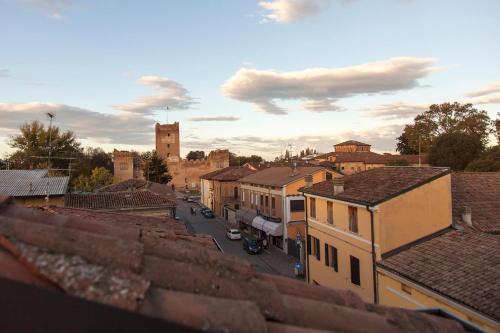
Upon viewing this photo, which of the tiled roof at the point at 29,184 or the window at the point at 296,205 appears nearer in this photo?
the tiled roof at the point at 29,184

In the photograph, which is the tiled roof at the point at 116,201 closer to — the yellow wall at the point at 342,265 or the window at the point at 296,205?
the yellow wall at the point at 342,265

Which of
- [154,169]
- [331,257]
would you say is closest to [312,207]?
[331,257]

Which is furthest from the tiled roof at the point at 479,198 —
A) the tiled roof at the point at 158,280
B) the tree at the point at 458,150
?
the tree at the point at 458,150

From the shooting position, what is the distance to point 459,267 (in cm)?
1035

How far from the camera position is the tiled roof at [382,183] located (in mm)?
13750

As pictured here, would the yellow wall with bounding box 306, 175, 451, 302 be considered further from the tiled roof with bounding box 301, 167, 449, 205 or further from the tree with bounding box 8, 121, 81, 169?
the tree with bounding box 8, 121, 81, 169

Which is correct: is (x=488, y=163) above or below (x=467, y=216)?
above

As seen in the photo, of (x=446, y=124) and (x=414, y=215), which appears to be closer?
(x=414, y=215)

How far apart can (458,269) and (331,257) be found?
7492mm

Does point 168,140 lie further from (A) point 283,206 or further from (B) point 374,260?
(B) point 374,260

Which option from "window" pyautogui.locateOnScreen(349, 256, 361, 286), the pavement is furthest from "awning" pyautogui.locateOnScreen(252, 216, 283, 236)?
"window" pyautogui.locateOnScreen(349, 256, 361, 286)

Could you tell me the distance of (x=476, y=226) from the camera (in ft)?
46.5

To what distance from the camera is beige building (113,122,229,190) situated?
75625 mm

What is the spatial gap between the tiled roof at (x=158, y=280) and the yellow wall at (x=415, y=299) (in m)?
7.51
